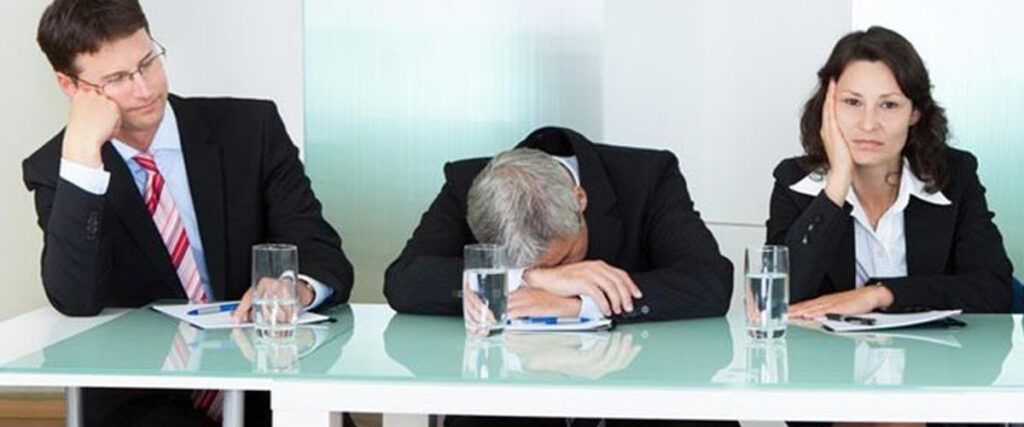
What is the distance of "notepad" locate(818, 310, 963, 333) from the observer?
7.99ft

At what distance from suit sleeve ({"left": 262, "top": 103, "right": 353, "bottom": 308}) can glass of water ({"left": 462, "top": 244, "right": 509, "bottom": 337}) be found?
560mm

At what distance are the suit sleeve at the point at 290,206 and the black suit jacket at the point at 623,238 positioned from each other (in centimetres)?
19

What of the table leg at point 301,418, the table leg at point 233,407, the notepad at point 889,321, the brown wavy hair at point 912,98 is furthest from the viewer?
the brown wavy hair at point 912,98

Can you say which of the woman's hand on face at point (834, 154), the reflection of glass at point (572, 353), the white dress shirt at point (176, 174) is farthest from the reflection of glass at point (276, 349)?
the woman's hand on face at point (834, 154)

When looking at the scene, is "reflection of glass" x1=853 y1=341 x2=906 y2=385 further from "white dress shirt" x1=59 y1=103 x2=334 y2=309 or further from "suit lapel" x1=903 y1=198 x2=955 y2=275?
"white dress shirt" x1=59 y1=103 x2=334 y2=309

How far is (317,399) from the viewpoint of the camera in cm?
199

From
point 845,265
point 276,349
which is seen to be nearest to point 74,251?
point 276,349

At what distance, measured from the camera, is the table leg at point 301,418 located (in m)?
1.99

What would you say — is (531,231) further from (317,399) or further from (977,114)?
(977,114)

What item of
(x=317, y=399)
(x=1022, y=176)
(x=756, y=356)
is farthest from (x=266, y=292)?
(x=1022, y=176)

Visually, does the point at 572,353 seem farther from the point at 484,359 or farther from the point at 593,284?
the point at 593,284

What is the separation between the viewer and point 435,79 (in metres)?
4.21

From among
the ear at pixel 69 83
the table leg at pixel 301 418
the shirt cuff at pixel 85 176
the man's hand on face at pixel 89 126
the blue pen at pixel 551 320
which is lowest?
the table leg at pixel 301 418

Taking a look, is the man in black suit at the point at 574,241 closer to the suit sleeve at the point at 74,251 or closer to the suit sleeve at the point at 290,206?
the suit sleeve at the point at 290,206
